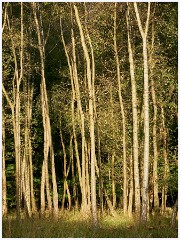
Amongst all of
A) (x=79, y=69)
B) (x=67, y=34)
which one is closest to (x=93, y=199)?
(x=79, y=69)

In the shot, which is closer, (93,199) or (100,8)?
(93,199)

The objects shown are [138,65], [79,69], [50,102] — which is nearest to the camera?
[138,65]

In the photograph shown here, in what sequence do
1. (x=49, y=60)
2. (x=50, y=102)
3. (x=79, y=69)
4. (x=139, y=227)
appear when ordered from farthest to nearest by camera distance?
(x=49, y=60) → (x=50, y=102) → (x=79, y=69) → (x=139, y=227)

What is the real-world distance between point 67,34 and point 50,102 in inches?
142

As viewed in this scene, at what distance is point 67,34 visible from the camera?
21.9 m

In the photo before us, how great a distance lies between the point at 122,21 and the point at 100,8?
121 centimetres

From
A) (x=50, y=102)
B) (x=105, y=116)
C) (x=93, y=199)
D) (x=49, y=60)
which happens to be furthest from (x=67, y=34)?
Answer: (x=93, y=199)

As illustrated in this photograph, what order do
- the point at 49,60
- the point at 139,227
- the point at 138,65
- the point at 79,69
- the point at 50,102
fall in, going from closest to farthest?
the point at 139,227 < the point at 138,65 < the point at 79,69 < the point at 50,102 < the point at 49,60

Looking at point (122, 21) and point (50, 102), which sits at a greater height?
point (122, 21)

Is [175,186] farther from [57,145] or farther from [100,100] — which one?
[57,145]

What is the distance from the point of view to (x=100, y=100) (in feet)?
57.6

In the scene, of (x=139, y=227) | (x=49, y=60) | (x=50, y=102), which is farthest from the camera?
(x=49, y=60)

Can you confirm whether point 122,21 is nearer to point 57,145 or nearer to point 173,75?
point 173,75

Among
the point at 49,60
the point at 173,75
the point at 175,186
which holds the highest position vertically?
the point at 49,60
